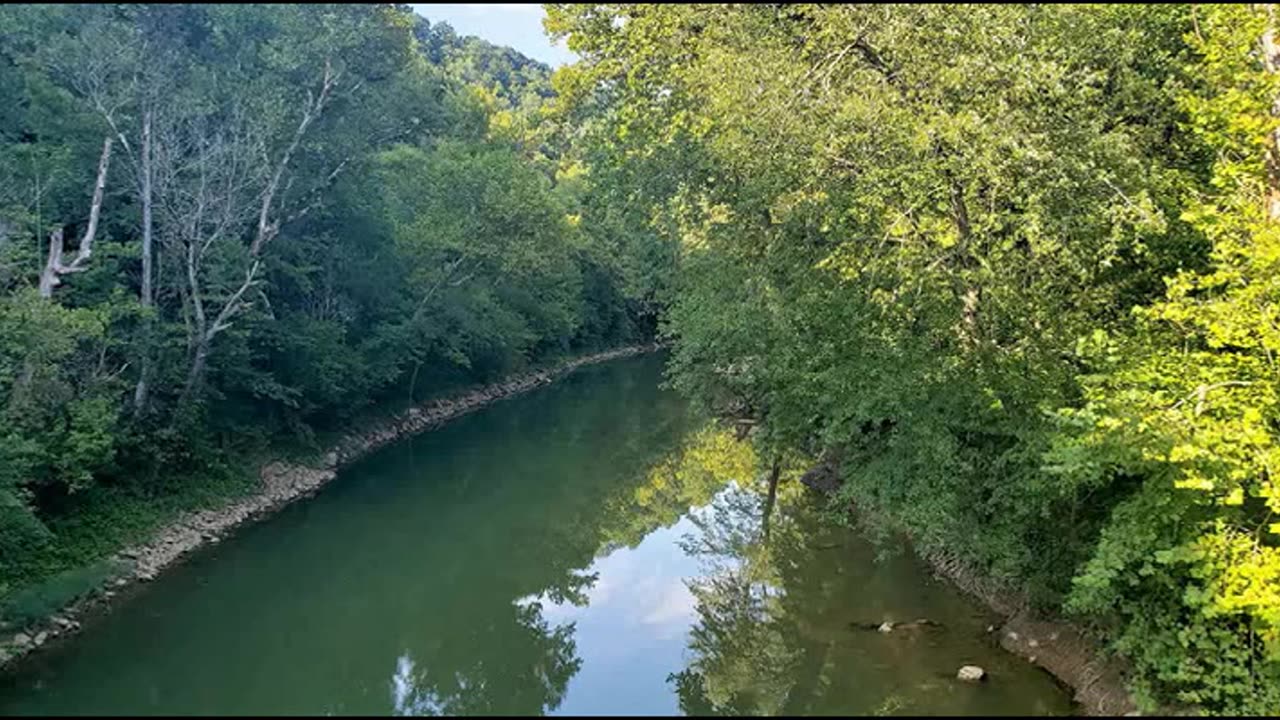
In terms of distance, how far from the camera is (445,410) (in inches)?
1235

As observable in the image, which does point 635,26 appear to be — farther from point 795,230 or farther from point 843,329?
point 843,329

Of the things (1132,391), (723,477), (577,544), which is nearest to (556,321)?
(723,477)

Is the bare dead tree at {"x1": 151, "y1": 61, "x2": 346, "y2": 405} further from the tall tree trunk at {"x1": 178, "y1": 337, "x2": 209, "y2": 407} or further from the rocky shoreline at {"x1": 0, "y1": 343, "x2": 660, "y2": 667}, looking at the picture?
the rocky shoreline at {"x1": 0, "y1": 343, "x2": 660, "y2": 667}

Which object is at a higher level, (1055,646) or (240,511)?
(240,511)

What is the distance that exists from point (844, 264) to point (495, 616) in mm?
7684

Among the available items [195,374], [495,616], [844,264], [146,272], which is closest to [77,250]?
[146,272]

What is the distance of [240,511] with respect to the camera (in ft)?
60.4

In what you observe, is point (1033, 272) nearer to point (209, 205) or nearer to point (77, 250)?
point (209, 205)

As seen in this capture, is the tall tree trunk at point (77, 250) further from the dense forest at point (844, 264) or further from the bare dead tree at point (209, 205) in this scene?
the bare dead tree at point (209, 205)

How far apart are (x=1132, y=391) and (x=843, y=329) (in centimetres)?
419

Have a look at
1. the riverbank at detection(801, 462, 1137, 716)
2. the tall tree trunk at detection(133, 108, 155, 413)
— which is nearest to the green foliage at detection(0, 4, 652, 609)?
the tall tree trunk at detection(133, 108, 155, 413)

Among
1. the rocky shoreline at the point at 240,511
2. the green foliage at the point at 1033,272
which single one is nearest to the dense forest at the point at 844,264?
the green foliage at the point at 1033,272

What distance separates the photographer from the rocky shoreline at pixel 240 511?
41.1 feet

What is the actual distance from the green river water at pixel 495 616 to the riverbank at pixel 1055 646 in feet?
0.92
